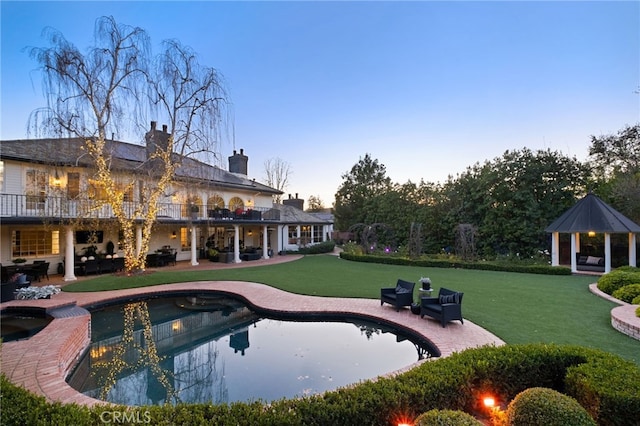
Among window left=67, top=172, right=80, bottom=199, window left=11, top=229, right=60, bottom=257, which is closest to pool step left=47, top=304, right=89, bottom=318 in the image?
window left=67, top=172, right=80, bottom=199

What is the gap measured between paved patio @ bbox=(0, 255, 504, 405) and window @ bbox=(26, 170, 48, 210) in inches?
198

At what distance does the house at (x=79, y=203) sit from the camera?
12.5m

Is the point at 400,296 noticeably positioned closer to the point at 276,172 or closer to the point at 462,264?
the point at 462,264

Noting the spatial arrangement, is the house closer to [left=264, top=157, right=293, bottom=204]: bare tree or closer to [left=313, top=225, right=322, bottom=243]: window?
[left=313, top=225, right=322, bottom=243]: window

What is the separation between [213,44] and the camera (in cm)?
1460

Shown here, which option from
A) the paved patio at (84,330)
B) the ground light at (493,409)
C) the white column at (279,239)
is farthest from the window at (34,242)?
the ground light at (493,409)

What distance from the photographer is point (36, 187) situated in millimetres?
12977

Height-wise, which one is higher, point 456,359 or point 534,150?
point 534,150

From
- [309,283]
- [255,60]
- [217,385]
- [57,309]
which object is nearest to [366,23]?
[255,60]

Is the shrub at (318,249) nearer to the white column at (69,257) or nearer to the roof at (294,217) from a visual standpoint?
the roof at (294,217)

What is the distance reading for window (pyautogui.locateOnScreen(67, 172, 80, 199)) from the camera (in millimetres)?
13703

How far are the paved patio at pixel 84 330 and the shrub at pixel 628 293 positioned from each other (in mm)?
5686

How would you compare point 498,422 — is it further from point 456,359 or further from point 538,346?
→ point 538,346

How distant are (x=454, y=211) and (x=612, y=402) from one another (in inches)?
825
